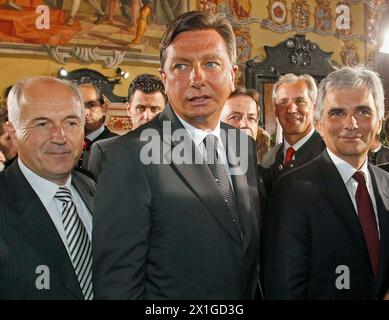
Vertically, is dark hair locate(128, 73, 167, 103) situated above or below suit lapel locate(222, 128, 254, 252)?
above

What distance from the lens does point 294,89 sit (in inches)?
160

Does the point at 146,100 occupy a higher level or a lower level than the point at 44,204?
higher

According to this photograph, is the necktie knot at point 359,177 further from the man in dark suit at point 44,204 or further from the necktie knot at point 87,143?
the necktie knot at point 87,143

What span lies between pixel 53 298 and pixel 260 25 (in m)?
9.39

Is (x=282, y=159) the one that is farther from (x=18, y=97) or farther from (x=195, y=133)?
(x=18, y=97)

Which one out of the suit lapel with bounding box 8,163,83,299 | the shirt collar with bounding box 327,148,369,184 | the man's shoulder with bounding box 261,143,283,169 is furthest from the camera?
the man's shoulder with bounding box 261,143,283,169

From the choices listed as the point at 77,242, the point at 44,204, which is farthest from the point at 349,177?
the point at 44,204

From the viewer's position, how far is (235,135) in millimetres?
2340

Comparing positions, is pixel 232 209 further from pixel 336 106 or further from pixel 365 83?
pixel 365 83

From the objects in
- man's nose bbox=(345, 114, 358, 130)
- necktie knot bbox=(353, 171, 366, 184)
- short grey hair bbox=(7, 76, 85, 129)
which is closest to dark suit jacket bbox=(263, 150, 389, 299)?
necktie knot bbox=(353, 171, 366, 184)

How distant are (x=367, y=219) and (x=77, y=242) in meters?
1.16

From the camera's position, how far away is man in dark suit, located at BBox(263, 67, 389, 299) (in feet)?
6.60

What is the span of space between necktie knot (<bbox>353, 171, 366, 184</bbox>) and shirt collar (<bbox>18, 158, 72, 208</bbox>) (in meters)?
1.24

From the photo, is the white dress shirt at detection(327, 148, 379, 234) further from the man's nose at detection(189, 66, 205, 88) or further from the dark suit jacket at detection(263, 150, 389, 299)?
the man's nose at detection(189, 66, 205, 88)
